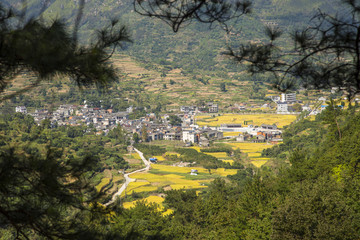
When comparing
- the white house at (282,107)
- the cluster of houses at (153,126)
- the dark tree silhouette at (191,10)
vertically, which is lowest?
the cluster of houses at (153,126)

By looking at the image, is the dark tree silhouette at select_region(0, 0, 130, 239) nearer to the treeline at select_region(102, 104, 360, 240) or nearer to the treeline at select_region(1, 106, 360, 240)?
the treeline at select_region(1, 106, 360, 240)

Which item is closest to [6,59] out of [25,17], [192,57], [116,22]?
[25,17]

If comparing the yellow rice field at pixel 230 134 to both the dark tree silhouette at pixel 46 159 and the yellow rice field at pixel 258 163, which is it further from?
the dark tree silhouette at pixel 46 159

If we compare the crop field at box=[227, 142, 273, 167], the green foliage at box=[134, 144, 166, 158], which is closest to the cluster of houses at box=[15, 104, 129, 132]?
the green foliage at box=[134, 144, 166, 158]

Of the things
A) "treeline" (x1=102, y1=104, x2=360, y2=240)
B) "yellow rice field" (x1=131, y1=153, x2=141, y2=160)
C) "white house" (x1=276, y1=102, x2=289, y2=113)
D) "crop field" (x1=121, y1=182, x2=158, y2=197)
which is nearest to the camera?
"treeline" (x1=102, y1=104, x2=360, y2=240)

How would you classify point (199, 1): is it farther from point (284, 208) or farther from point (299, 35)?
point (284, 208)

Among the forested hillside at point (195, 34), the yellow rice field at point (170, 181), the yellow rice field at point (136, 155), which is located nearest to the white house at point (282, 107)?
the yellow rice field at point (136, 155)
